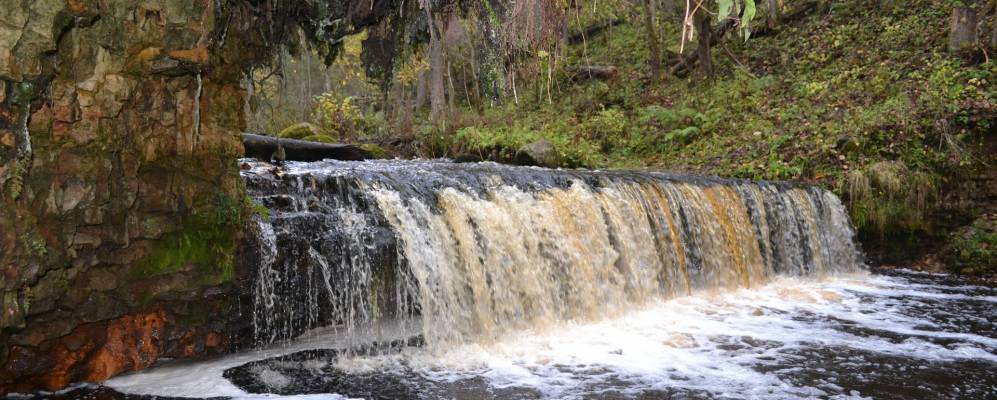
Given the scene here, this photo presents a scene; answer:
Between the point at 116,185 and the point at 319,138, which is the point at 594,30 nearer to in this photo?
the point at 319,138

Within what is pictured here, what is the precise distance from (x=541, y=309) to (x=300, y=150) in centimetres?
549

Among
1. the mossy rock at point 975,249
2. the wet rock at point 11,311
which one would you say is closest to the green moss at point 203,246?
the wet rock at point 11,311

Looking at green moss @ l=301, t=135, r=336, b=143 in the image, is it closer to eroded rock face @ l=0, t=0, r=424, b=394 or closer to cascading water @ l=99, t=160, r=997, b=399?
cascading water @ l=99, t=160, r=997, b=399

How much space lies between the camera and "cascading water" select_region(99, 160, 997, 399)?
4.64 meters

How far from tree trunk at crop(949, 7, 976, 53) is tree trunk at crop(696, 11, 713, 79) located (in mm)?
5157

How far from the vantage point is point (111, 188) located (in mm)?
4246

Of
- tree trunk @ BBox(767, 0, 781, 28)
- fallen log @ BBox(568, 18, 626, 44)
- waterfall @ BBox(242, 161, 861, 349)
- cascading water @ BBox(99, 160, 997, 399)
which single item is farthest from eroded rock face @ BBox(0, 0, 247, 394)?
fallen log @ BBox(568, 18, 626, 44)

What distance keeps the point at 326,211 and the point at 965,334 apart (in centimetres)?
593

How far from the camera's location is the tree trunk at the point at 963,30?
1218 centimetres

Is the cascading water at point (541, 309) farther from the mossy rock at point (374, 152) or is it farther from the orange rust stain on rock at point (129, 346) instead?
the mossy rock at point (374, 152)

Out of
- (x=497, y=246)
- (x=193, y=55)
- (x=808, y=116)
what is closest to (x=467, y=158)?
(x=808, y=116)

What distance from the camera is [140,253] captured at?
4.36 metres

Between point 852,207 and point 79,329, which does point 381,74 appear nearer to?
point 79,329

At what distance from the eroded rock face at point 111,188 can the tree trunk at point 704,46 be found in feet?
45.1
